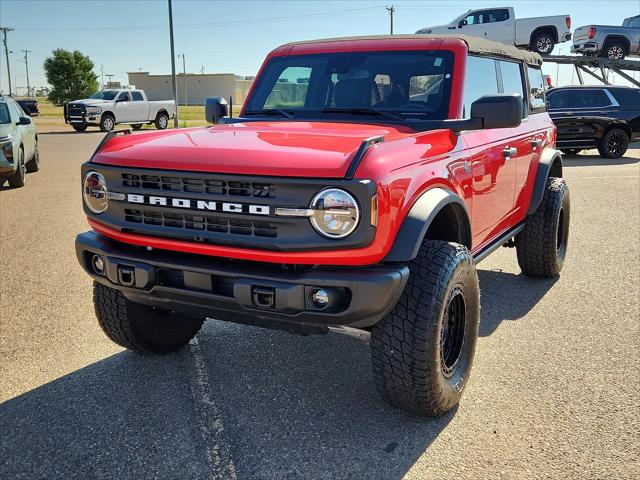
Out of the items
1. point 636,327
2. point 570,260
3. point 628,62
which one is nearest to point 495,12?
point 628,62

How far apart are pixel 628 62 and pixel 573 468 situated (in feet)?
76.2

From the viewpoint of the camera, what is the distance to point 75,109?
28.9 m

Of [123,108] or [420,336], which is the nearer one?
[420,336]

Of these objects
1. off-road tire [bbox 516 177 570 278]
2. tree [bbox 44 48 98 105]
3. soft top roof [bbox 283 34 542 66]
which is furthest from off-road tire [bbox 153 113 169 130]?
tree [bbox 44 48 98 105]

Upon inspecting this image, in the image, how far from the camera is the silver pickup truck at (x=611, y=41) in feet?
73.3

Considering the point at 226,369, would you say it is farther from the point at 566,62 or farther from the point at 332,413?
the point at 566,62

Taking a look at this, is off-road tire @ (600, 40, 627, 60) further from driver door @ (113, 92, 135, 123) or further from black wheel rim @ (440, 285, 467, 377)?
black wheel rim @ (440, 285, 467, 377)

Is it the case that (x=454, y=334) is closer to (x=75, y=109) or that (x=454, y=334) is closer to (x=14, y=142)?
(x=14, y=142)

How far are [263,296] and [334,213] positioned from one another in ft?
1.55

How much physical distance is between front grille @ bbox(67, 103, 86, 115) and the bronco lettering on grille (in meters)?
28.0

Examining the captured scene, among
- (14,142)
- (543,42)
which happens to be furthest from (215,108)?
(543,42)

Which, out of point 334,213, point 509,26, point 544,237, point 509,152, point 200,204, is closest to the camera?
point 334,213

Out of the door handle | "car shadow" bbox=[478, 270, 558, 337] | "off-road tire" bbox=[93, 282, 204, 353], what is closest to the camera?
"off-road tire" bbox=[93, 282, 204, 353]

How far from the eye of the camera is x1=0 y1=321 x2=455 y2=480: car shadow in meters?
2.72
